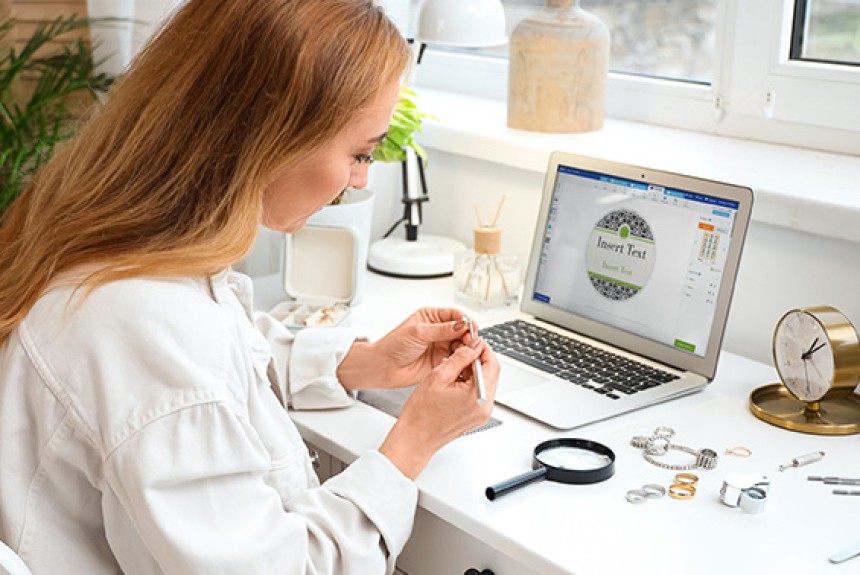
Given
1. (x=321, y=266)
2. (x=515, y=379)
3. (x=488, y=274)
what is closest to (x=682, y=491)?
(x=515, y=379)

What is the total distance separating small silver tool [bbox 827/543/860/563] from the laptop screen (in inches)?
18.0

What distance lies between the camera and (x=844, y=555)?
1116 millimetres

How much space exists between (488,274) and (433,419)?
61cm

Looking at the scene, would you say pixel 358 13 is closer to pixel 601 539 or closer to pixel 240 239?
pixel 240 239

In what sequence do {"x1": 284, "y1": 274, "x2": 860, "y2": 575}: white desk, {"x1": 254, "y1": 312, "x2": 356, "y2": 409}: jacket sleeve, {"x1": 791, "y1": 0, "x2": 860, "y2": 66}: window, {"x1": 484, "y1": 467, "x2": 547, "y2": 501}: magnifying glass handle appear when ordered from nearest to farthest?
{"x1": 284, "y1": 274, "x2": 860, "y2": 575}: white desk < {"x1": 484, "y1": 467, "x2": 547, "y2": 501}: magnifying glass handle < {"x1": 254, "y1": 312, "x2": 356, "y2": 409}: jacket sleeve < {"x1": 791, "y1": 0, "x2": 860, "y2": 66}: window

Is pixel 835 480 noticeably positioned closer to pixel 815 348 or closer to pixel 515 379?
pixel 815 348

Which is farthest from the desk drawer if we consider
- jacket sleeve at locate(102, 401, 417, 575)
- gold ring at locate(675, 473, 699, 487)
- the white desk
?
gold ring at locate(675, 473, 699, 487)

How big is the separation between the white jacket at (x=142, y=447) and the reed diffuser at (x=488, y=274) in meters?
0.76

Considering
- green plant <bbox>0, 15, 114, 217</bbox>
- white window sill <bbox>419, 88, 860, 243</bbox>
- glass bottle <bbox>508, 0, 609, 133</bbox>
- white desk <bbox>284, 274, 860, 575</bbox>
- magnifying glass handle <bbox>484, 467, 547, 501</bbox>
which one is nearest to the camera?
white desk <bbox>284, 274, 860, 575</bbox>

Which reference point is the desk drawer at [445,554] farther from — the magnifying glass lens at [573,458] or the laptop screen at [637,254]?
the laptop screen at [637,254]

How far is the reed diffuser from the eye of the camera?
73.4 inches

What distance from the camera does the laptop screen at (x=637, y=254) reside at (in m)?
1.55

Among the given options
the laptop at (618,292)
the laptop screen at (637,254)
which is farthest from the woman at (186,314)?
the laptop screen at (637,254)

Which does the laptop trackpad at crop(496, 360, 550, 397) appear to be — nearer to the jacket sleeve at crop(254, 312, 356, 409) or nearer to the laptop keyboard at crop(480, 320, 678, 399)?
the laptop keyboard at crop(480, 320, 678, 399)
